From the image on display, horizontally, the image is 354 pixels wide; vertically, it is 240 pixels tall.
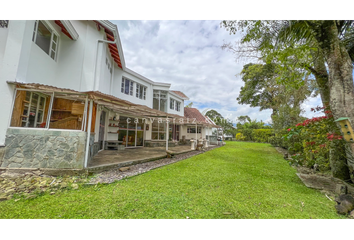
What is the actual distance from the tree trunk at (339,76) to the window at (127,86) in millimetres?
11307

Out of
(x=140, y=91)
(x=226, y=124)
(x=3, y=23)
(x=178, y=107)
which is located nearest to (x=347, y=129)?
(x=3, y=23)

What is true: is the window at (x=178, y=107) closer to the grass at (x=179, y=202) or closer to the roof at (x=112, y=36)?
the roof at (x=112, y=36)

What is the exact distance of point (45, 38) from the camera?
6.38 metres

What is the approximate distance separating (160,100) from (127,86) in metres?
3.92

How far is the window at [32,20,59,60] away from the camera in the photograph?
5784 millimetres

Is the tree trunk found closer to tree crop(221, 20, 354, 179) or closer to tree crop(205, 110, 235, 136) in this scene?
tree crop(221, 20, 354, 179)

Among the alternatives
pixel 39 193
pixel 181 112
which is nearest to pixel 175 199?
Result: pixel 39 193

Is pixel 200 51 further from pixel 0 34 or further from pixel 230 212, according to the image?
pixel 0 34

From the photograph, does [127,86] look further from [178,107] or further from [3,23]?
[3,23]

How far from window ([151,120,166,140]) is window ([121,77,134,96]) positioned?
Answer: 3909 millimetres

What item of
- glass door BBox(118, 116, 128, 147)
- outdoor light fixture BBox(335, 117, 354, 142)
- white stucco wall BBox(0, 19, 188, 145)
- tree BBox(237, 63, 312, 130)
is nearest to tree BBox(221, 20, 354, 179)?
outdoor light fixture BBox(335, 117, 354, 142)

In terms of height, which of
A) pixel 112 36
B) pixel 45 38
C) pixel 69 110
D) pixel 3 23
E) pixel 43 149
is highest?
pixel 112 36

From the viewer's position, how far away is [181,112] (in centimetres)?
1800

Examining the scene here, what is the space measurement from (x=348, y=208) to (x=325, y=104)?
3.59 meters
